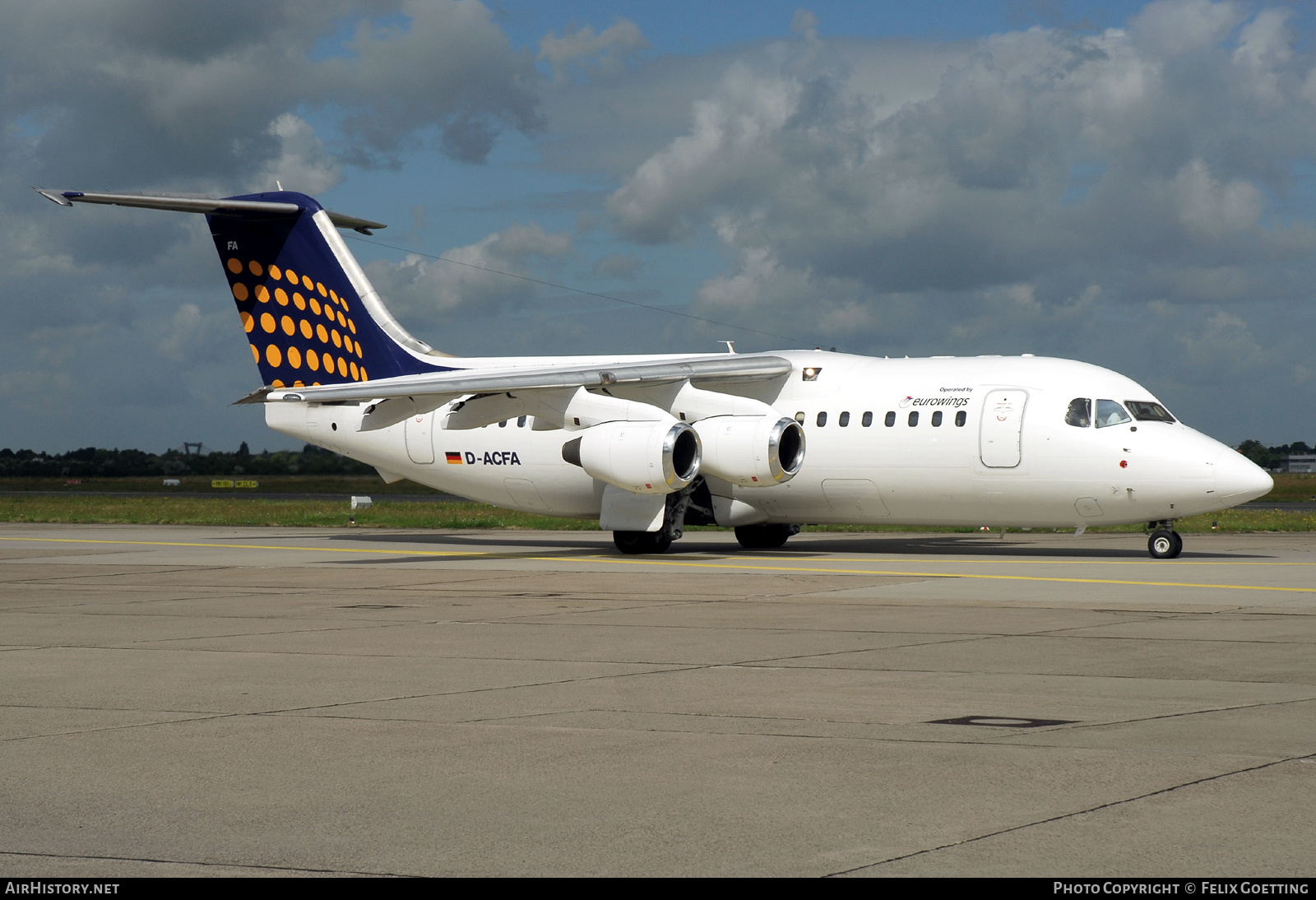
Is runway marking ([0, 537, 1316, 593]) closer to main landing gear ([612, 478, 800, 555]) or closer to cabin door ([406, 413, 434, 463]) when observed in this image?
main landing gear ([612, 478, 800, 555])

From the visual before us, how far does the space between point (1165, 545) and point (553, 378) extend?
11239mm

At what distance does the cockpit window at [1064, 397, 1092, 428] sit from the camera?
907 inches

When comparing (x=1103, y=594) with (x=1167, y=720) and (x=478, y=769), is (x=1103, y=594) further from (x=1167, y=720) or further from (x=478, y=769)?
(x=478, y=769)

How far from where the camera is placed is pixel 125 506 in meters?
53.2

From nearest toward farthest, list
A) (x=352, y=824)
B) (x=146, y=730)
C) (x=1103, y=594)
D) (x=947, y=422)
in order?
(x=352, y=824)
(x=146, y=730)
(x=1103, y=594)
(x=947, y=422)

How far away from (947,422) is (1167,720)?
15731 millimetres

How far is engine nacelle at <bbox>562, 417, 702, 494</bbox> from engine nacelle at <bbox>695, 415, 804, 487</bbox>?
36cm

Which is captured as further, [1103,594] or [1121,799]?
[1103,594]

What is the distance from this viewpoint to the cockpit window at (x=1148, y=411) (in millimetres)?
23016

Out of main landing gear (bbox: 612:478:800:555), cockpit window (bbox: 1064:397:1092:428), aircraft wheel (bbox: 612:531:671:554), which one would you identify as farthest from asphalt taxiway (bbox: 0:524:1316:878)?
aircraft wheel (bbox: 612:531:671:554)

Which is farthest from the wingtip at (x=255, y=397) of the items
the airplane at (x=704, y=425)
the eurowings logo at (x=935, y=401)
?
the eurowings logo at (x=935, y=401)

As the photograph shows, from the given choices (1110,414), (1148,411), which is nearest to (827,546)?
(1110,414)

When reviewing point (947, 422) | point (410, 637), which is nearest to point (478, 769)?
point (410, 637)
